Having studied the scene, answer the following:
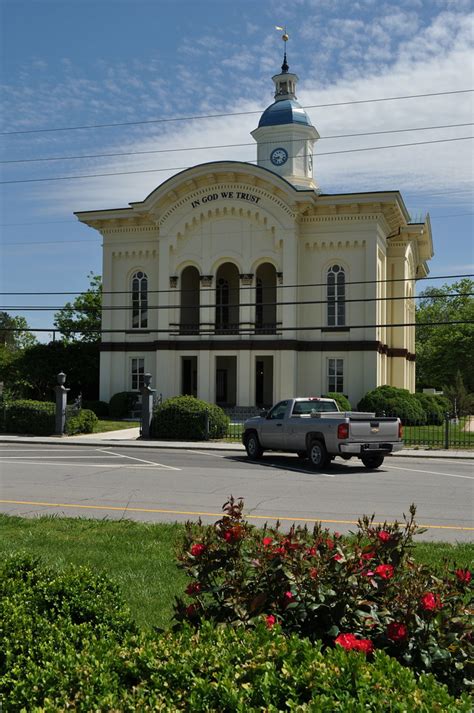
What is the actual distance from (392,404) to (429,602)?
2981cm

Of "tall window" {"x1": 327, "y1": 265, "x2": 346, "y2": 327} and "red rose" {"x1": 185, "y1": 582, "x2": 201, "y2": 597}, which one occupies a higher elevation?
"tall window" {"x1": 327, "y1": 265, "x2": 346, "y2": 327}

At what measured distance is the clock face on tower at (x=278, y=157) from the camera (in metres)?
44.4

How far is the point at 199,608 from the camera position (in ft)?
14.7

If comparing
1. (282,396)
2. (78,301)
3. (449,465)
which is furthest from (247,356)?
(78,301)

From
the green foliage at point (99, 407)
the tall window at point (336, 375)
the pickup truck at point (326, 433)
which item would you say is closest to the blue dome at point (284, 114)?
the tall window at point (336, 375)

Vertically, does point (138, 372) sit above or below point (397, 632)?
above

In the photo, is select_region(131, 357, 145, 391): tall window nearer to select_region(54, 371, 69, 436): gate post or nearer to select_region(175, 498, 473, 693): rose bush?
select_region(54, 371, 69, 436): gate post

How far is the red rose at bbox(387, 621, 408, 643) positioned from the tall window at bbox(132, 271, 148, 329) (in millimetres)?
38447

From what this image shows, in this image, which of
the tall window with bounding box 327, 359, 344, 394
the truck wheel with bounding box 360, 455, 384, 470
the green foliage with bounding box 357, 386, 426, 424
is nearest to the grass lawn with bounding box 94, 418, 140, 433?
the tall window with bounding box 327, 359, 344, 394

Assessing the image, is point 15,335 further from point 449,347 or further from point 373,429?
point 373,429

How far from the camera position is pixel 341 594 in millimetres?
4250

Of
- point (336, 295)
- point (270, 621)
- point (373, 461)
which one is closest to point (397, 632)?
point (270, 621)

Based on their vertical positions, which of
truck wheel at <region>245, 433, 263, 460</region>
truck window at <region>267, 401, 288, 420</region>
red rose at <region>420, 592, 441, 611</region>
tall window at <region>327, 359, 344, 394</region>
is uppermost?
tall window at <region>327, 359, 344, 394</region>

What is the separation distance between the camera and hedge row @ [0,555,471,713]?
325 centimetres
